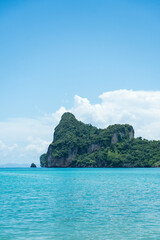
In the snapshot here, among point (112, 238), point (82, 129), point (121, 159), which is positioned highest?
point (82, 129)

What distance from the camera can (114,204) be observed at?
2508 cm

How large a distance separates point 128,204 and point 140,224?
753 cm

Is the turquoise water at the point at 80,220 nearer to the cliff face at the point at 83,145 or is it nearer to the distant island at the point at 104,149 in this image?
the distant island at the point at 104,149

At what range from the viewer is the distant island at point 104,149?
160250 mm

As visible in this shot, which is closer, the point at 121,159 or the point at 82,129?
the point at 121,159

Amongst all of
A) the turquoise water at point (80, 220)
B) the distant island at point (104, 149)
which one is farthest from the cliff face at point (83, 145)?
the turquoise water at point (80, 220)

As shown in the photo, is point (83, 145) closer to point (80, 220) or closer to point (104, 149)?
point (104, 149)

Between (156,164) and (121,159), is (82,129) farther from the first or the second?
(156,164)

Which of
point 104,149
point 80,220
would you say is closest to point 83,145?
point 104,149

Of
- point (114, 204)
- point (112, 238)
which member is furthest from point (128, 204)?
point (112, 238)

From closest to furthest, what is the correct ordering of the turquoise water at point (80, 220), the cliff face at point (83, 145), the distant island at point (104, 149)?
the turquoise water at point (80, 220)
the distant island at point (104, 149)
the cliff face at point (83, 145)

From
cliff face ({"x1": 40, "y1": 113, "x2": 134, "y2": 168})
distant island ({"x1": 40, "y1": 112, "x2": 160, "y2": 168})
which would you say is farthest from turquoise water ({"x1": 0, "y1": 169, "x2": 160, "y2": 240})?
cliff face ({"x1": 40, "y1": 113, "x2": 134, "y2": 168})

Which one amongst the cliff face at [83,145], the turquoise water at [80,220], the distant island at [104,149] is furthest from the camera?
the cliff face at [83,145]

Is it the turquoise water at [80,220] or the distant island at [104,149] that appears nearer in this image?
the turquoise water at [80,220]
